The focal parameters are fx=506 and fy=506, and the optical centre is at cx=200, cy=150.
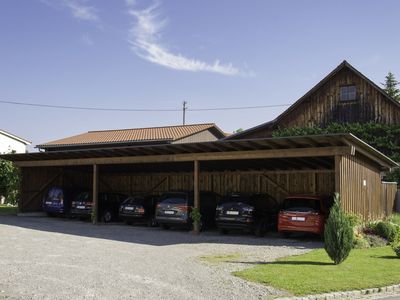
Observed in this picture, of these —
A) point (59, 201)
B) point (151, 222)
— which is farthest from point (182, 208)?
point (59, 201)

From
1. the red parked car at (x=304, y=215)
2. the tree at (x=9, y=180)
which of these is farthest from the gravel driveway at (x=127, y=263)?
the tree at (x=9, y=180)

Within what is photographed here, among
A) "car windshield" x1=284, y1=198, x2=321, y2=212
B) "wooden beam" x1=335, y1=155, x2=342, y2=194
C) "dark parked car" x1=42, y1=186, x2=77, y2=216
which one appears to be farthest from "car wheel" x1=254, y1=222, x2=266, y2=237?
"dark parked car" x1=42, y1=186, x2=77, y2=216

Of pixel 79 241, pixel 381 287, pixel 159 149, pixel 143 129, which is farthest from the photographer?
pixel 143 129

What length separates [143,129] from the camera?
1880 inches

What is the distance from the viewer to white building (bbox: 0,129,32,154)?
47750mm

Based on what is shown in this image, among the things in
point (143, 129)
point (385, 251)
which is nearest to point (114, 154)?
point (385, 251)

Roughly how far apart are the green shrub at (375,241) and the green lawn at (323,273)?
9.92 ft

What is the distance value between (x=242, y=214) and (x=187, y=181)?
8.95 meters

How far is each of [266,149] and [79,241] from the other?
7454 mm

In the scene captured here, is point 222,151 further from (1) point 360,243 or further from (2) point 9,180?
(2) point 9,180

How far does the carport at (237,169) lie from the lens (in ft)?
58.0

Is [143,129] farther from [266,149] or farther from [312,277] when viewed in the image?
[312,277]

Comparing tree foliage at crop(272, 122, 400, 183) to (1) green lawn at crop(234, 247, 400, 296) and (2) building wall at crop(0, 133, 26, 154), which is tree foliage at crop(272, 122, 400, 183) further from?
(2) building wall at crop(0, 133, 26, 154)

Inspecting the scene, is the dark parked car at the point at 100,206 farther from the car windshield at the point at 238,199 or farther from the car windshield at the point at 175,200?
the car windshield at the point at 238,199
